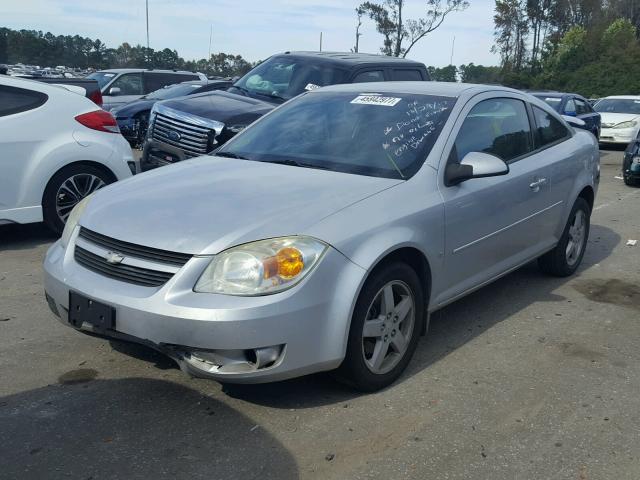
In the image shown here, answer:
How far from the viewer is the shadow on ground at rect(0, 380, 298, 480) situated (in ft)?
9.88

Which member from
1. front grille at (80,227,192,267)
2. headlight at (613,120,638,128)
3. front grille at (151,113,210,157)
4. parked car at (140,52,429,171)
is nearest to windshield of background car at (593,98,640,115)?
headlight at (613,120,638,128)

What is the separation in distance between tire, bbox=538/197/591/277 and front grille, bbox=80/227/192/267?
3640 mm

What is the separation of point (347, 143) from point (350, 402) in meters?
1.63

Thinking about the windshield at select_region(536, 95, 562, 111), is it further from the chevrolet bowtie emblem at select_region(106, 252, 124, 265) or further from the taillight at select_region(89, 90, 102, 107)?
the chevrolet bowtie emblem at select_region(106, 252, 124, 265)

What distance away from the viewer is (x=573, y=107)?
16719 mm

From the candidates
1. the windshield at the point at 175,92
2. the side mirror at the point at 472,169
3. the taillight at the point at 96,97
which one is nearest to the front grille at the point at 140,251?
the side mirror at the point at 472,169

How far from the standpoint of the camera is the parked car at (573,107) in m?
16.5

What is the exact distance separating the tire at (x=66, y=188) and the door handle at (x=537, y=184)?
13.4ft

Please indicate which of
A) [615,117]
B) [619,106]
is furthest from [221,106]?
[619,106]

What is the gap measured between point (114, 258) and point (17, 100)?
3833 mm

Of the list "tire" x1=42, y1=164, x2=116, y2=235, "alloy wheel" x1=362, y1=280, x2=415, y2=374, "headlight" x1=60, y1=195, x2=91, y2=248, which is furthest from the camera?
"tire" x1=42, y1=164, x2=116, y2=235

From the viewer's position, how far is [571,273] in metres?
6.24

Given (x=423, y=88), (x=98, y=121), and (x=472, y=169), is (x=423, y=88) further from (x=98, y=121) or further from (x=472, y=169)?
(x=98, y=121)

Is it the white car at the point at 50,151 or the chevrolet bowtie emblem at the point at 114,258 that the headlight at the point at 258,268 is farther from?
the white car at the point at 50,151
